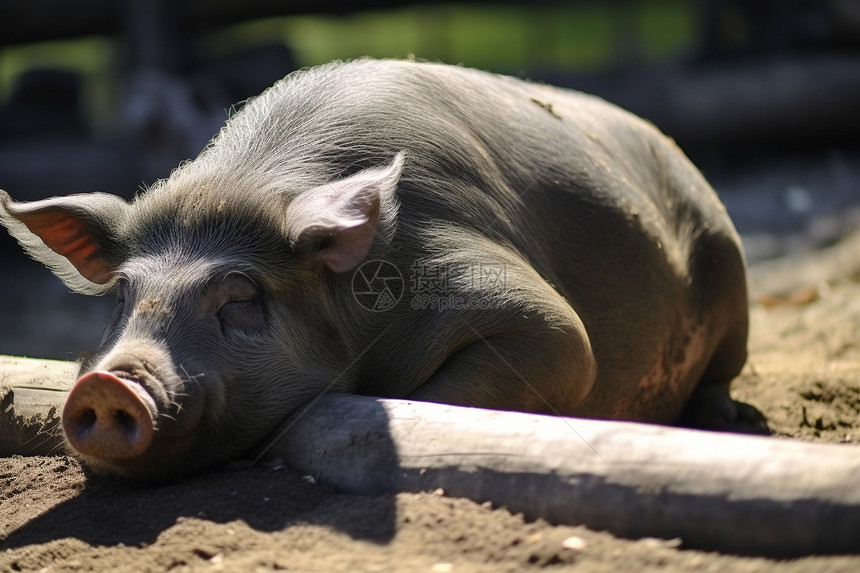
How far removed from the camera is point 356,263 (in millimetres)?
3449

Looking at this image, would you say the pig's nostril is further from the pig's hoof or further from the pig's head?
the pig's hoof

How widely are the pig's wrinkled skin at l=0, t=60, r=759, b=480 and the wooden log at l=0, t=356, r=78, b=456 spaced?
354 mm

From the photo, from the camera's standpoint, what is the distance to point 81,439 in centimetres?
292

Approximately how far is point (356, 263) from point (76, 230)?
1.10m

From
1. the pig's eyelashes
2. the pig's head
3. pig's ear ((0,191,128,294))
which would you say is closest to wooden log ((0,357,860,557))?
the pig's head

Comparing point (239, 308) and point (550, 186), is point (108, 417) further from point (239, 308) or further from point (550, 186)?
point (550, 186)

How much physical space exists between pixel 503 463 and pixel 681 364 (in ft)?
8.66

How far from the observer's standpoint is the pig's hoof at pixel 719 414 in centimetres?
500

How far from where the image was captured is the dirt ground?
231 centimetres

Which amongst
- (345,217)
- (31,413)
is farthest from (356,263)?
(31,413)

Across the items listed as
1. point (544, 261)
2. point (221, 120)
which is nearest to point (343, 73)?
point (544, 261)

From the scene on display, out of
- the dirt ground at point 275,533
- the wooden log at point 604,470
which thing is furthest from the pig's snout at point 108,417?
the wooden log at point 604,470

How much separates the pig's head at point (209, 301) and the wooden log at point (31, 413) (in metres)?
0.33

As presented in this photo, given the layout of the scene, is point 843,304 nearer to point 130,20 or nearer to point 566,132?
point 566,132
